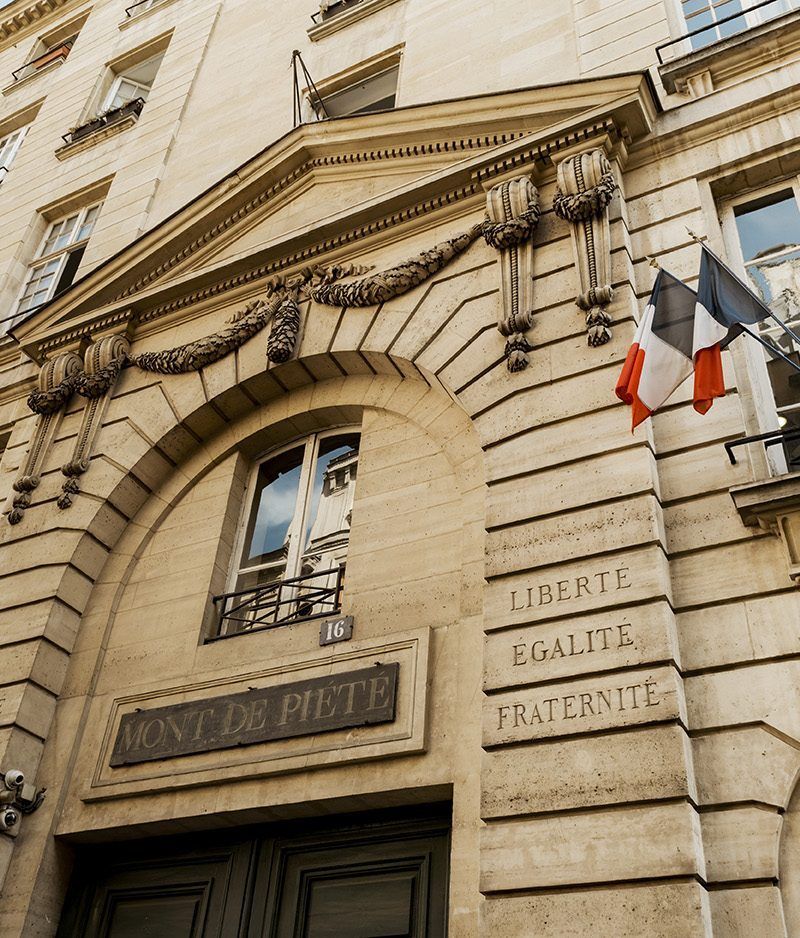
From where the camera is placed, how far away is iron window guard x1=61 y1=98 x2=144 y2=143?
734 inches

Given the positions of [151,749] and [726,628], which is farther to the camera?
[151,749]

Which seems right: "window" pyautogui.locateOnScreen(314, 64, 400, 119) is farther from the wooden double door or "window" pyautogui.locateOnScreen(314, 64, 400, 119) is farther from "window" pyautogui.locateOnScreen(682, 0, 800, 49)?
the wooden double door

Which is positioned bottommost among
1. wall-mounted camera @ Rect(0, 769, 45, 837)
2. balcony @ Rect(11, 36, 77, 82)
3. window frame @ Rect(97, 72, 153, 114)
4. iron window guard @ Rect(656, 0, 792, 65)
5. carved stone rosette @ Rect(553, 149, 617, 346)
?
wall-mounted camera @ Rect(0, 769, 45, 837)

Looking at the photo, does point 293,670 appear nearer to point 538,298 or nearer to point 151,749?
point 151,749

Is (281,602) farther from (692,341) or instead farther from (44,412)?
(44,412)

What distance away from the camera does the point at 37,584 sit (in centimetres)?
1057

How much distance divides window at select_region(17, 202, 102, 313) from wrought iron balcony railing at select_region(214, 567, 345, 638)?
923 cm

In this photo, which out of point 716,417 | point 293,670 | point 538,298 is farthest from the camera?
point 538,298

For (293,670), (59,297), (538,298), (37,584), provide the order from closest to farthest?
(293,670), (538,298), (37,584), (59,297)

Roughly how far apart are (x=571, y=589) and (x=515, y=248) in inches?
157

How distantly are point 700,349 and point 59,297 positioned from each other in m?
9.77

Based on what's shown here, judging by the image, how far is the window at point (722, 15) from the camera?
11.2 metres

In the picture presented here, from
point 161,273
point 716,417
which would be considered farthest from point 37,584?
point 716,417

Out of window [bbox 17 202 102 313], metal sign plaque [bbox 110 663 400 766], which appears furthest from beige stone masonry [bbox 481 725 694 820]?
window [bbox 17 202 102 313]
